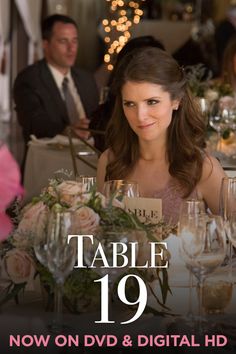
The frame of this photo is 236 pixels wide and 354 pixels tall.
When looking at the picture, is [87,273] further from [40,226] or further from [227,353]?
[227,353]

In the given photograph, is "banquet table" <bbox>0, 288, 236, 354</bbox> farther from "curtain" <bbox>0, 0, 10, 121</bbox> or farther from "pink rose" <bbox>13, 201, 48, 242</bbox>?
"curtain" <bbox>0, 0, 10, 121</bbox>

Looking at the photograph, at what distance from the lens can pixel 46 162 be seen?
225 inches

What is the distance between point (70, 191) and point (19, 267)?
0.73 feet

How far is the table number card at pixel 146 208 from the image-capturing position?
9.12 feet

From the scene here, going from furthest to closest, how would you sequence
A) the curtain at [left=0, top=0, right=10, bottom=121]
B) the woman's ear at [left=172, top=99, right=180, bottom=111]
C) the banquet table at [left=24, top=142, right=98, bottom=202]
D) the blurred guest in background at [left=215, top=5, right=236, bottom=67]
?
the curtain at [left=0, top=0, right=10, bottom=121]
the blurred guest in background at [left=215, top=5, right=236, bottom=67]
the banquet table at [left=24, top=142, right=98, bottom=202]
the woman's ear at [left=172, top=99, right=180, bottom=111]

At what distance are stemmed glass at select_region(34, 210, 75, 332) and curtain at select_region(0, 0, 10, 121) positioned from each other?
31.4ft

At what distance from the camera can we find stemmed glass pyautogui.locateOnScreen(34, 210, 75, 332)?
88.8 inches

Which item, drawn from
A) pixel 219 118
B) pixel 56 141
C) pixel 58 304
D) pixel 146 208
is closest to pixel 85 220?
pixel 58 304

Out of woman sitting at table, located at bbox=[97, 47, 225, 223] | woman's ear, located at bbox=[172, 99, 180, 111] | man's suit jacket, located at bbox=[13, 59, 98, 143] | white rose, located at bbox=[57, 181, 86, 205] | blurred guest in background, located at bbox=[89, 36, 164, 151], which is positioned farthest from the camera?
man's suit jacket, located at bbox=[13, 59, 98, 143]

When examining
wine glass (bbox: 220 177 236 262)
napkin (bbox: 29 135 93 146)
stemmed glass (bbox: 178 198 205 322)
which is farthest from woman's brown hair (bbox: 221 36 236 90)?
stemmed glass (bbox: 178 198 205 322)

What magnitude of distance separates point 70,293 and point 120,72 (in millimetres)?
1279

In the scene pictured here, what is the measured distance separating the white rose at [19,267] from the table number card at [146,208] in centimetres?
43

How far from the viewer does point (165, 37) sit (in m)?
13.2

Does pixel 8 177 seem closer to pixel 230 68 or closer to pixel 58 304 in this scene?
pixel 58 304
